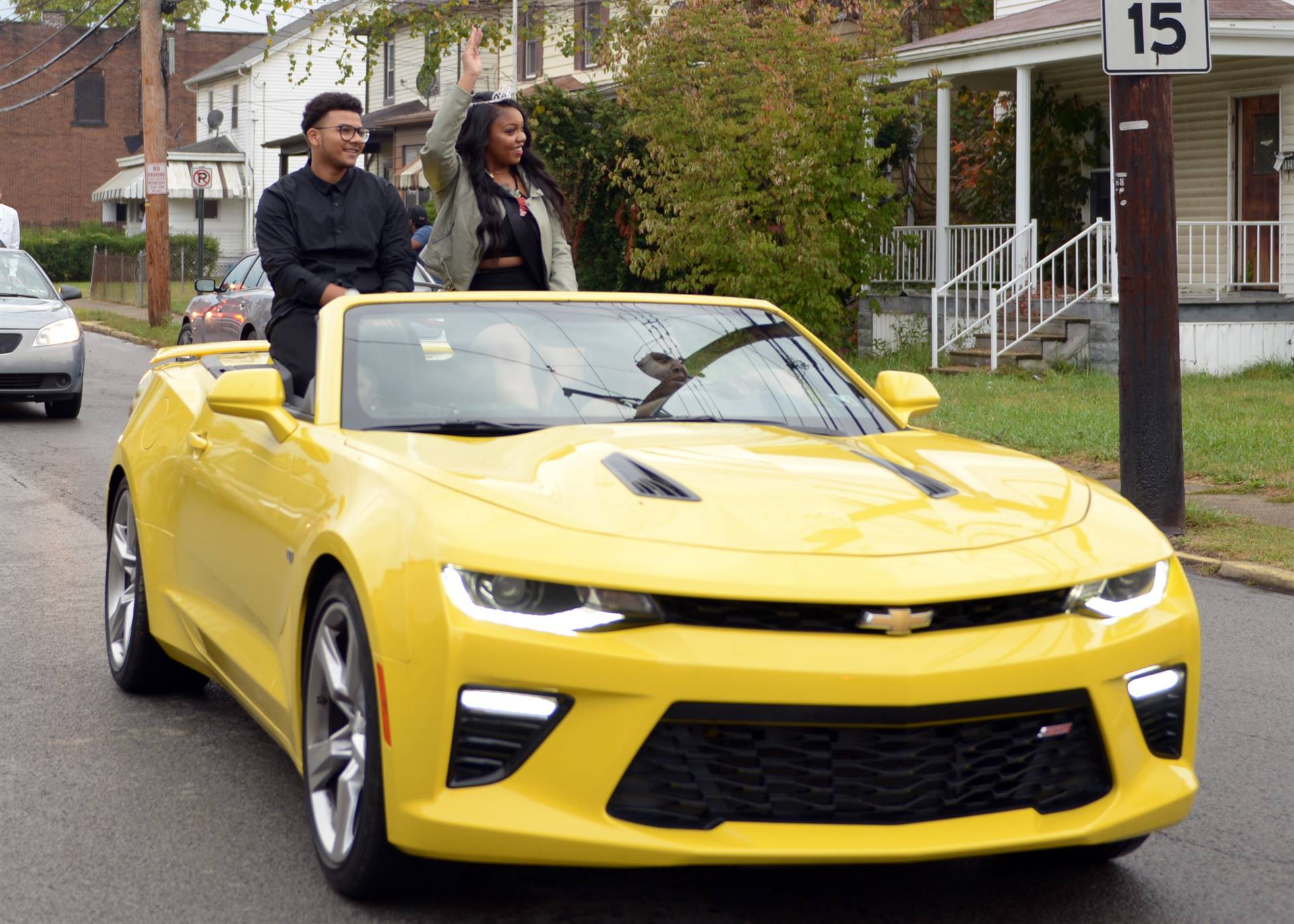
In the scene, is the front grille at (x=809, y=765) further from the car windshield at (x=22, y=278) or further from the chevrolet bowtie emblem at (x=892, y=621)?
the car windshield at (x=22, y=278)

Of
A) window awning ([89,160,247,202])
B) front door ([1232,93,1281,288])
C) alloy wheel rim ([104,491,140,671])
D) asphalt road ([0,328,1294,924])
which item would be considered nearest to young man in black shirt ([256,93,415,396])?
alloy wheel rim ([104,491,140,671])

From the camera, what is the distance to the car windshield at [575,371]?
462 cm

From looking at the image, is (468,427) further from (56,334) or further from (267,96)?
(267,96)

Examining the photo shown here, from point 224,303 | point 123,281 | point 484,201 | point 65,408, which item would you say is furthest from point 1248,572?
point 123,281

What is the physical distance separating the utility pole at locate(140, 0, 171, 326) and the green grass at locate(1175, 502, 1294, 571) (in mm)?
21176

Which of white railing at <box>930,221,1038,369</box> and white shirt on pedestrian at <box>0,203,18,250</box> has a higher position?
white shirt on pedestrian at <box>0,203,18,250</box>

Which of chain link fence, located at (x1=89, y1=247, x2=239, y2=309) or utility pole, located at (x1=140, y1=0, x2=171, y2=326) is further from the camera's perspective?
chain link fence, located at (x1=89, y1=247, x2=239, y2=309)

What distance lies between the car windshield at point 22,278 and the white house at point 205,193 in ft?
126

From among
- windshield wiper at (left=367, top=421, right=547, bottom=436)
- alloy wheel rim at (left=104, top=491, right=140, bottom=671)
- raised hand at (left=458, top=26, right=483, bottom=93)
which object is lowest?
alloy wheel rim at (left=104, top=491, right=140, bottom=671)

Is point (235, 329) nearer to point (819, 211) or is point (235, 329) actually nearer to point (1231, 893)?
point (819, 211)

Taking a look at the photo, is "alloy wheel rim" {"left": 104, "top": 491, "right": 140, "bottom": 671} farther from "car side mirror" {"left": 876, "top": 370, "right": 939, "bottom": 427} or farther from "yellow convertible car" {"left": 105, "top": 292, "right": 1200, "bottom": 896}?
"car side mirror" {"left": 876, "top": 370, "right": 939, "bottom": 427}

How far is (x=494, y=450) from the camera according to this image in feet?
13.7

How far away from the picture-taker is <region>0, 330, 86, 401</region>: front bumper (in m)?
15.4

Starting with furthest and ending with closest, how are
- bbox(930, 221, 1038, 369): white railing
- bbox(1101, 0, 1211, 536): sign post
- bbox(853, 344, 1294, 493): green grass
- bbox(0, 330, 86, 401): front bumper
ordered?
bbox(930, 221, 1038, 369): white railing → bbox(0, 330, 86, 401): front bumper → bbox(853, 344, 1294, 493): green grass → bbox(1101, 0, 1211, 536): sign post
